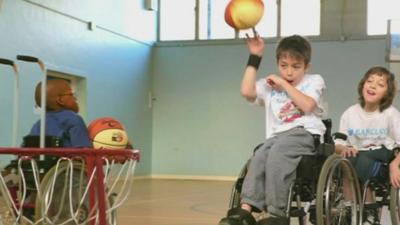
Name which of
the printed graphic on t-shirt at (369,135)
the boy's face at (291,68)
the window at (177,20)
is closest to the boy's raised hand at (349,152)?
the printed graphic on t-shirt at (369,135)

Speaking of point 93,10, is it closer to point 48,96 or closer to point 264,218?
point 48,96

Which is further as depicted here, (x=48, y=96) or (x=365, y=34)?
(x=365, y=34)

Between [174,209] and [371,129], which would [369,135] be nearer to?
[371,129]

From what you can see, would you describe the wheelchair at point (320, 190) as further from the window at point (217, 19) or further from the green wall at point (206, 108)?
the green wall at point (206, 108)

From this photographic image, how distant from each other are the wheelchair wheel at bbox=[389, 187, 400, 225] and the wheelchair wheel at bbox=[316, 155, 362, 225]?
15 centimetres

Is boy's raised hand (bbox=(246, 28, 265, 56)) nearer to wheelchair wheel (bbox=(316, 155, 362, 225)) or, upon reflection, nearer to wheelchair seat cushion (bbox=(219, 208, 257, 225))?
wheelchair wheel (bbox=(316, 155, 362, 225))

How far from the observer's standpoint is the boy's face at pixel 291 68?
2.84 metres

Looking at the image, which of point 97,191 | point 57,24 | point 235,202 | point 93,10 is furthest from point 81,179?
point 93,10

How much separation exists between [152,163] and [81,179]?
8.94 metres

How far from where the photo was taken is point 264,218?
2.50 m

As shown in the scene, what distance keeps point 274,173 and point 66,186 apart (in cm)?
89

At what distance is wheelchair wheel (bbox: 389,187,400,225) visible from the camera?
117 inches

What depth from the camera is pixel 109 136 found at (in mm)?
2873

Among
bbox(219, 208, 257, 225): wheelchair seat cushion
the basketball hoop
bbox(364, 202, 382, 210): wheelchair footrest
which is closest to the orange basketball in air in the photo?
the basketball hoop
